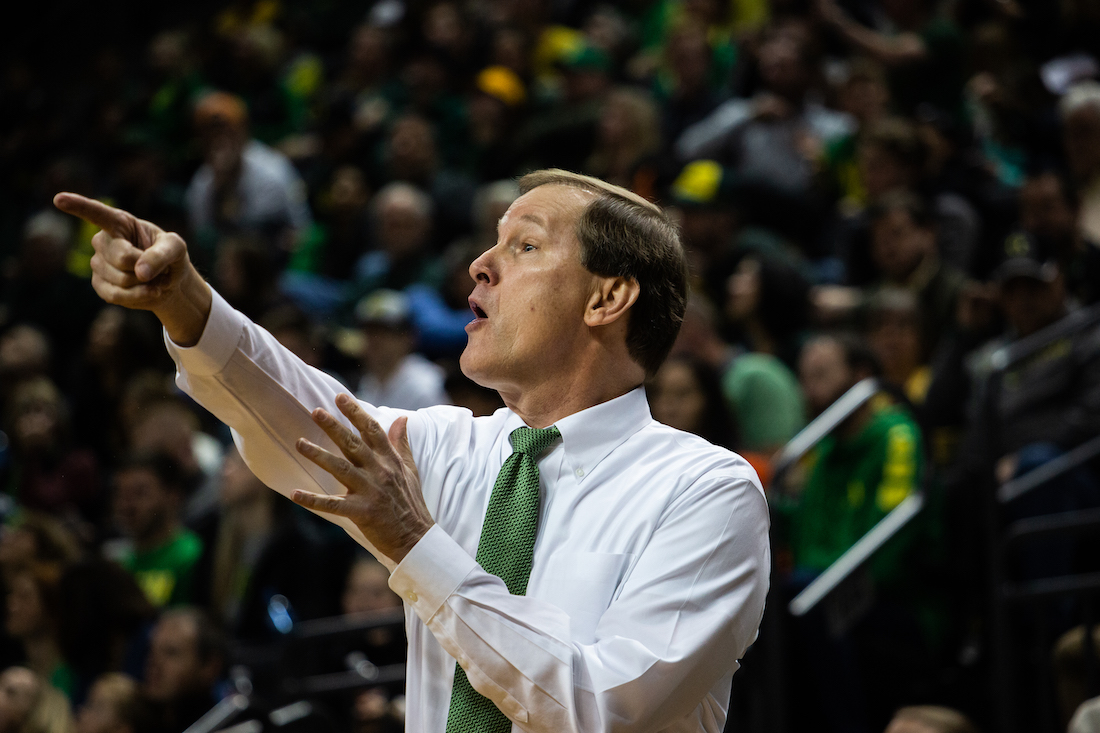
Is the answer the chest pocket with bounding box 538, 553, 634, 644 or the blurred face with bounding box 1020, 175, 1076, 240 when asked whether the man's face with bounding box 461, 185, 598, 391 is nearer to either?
the chest pocket with bounding box 538, 553, 634, 644

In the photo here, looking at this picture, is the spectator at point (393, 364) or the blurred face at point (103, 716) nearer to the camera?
the blurred face at point (103, 716)

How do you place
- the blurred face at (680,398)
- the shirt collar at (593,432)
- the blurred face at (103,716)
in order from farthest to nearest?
the blurred face at (680,398) < the blurred face at (103,716) < the shirt collar at (593,432)

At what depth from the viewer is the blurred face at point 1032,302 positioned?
5.28 meters

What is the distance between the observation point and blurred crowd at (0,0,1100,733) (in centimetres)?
481

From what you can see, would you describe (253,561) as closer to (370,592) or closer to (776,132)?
(370,592)

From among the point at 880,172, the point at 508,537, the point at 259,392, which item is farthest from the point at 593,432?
the point at 880,172

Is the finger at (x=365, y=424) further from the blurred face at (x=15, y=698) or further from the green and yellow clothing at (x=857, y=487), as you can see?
the blurred face at (x=15, y=698)

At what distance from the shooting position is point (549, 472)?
2201 millimetres

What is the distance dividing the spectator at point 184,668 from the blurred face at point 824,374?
99.2 inches

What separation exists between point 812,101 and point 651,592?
272 inches

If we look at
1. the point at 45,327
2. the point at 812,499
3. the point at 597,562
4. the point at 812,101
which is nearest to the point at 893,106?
the point at 812,101

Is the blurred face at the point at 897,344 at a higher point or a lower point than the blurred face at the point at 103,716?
higher

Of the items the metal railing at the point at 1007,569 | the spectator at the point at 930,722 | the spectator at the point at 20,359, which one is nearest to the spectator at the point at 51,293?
the spectator at the point at 20,359

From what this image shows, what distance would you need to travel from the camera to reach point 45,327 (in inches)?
327
